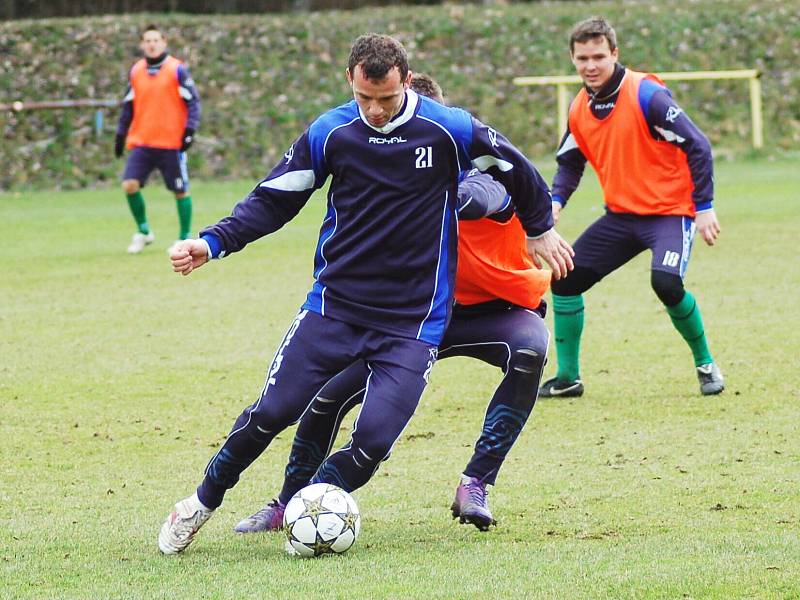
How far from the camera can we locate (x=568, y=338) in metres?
8.46

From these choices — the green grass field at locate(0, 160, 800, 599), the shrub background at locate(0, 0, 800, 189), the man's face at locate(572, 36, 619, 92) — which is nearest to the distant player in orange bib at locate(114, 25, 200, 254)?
the green grass field at locate(0, 160, 800, 599)

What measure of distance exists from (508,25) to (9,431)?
24.9m

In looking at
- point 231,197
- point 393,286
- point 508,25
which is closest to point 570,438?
point 393,286

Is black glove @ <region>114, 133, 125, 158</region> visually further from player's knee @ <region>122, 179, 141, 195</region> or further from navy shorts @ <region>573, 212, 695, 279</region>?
navy shorts @ <region>573, 212, 695, 279</region>

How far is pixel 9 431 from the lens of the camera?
757cm

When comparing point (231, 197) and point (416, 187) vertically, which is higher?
point (416, 187)

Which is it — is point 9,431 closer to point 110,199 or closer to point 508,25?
point 110,199

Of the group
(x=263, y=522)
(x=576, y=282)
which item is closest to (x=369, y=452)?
(x=263, y=522)

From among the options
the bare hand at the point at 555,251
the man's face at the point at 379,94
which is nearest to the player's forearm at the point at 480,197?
the bare hand at the point at 555,251

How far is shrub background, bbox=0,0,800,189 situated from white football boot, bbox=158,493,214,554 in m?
21.4

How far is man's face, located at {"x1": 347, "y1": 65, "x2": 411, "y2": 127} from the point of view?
5000 millimetres

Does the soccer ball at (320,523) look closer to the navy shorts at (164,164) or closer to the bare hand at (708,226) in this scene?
the bare hand at (708,226)

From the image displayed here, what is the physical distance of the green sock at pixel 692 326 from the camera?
27.3 feet

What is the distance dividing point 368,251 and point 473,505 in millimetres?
1102
